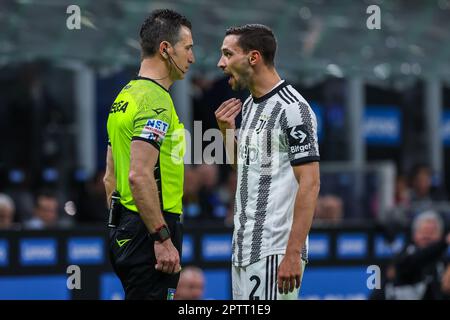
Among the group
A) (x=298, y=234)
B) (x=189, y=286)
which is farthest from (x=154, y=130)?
(x=189, y=286)

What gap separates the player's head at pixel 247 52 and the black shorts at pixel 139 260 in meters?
0.85

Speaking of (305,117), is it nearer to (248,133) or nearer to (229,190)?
(248,133)

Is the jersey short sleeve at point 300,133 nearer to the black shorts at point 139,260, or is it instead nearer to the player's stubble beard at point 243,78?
the player's stubble beard at point 243,78

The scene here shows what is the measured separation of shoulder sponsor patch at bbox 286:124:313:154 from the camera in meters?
5.56

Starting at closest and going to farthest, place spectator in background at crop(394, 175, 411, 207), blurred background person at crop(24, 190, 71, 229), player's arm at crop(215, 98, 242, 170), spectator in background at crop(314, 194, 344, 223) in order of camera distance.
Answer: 1. player's arm at crop(215, 98, 242, 170)
2. blurred background person at crop(24, 190, 71, 229)
3. spectator in background at crop(314, 194, 344, 223)
4. spectator in background at crop(394, 175, 411, 207)

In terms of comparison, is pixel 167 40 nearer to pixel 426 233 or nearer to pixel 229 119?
pixel 229 119

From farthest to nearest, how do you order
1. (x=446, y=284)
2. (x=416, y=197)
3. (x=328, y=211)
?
1. (x=416, y=197)
2. (x=328, y=211)
3. (x=446, y=284)

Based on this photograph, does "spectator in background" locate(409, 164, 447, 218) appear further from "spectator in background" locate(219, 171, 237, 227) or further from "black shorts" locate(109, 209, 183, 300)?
"black shorts" locate(109, 209, 183, 300)

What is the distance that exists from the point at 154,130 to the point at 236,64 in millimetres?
605

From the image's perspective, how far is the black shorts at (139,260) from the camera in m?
5.67

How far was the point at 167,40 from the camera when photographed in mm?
5773

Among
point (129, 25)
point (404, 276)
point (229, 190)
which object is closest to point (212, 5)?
point (129, 25)

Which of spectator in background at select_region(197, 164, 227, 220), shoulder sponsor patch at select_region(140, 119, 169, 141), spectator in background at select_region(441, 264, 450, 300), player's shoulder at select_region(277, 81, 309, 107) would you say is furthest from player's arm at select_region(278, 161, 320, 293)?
spectator in background at select_region(197, 164, 227, 220)

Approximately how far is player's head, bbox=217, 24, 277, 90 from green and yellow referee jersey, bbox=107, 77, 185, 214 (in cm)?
40
